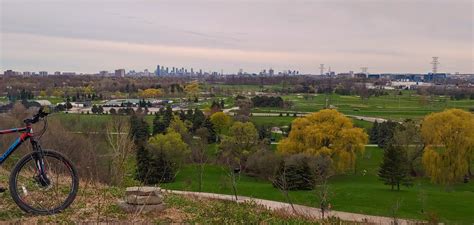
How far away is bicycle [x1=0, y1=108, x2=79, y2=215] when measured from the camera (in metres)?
6.06

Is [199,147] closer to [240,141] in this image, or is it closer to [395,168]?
[240,141]

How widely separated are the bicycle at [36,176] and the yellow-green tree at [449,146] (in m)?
27.6

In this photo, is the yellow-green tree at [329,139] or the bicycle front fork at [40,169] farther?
the yellow-green tree at [329,139]

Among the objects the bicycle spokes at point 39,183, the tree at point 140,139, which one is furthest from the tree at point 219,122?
the bicycle spokes at point 39,183

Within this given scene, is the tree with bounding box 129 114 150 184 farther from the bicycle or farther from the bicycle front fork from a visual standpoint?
the bicycle front fork

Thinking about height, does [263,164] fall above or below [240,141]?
below

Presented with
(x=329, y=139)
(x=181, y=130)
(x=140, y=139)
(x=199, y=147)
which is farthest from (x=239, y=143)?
(x=140, y=139)

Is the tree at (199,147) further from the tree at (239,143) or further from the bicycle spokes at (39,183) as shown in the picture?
the bicycle spokes at (39,183)

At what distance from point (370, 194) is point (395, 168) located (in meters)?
3.07

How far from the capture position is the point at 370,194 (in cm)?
2620

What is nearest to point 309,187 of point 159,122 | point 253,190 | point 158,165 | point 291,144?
point 253,190

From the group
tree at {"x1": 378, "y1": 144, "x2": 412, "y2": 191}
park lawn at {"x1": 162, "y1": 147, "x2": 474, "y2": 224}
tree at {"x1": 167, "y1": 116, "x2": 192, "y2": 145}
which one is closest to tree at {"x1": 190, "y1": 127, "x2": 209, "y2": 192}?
tree at {"x1": 167, "y1": 116, "x2": 192, "y2": 145}

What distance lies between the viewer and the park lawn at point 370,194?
68.8ft

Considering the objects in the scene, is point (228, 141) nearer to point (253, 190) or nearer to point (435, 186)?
point (253, 190)
